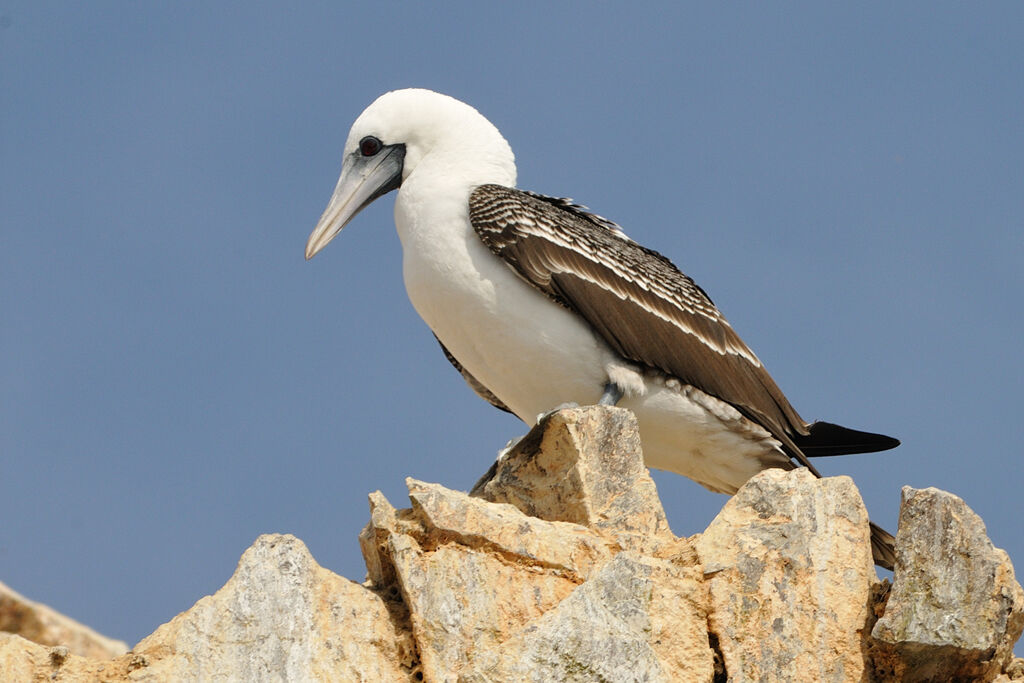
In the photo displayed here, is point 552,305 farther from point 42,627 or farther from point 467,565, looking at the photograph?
point 42,627

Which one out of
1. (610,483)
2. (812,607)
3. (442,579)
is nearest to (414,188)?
(610,483)

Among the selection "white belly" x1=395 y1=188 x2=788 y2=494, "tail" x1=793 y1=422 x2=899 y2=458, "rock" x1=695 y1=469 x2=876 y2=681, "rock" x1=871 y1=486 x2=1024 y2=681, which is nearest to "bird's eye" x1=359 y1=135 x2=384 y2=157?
"white belly" x1=395 y1=188 x2=788 y2=494

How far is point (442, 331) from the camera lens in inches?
540

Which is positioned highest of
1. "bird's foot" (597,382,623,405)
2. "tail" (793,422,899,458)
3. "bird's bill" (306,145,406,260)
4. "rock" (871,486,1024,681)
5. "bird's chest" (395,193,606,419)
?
"bird's bill" (306,145,406,260)

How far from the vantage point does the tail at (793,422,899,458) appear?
14.6 metres

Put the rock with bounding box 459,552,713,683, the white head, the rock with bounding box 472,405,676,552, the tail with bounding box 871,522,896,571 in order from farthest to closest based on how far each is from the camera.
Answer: the white head < the tail with bounding box 871,522,896,571 < the rock with bounding box 472,405,676,552 < the rock with bounding box 459,552,713,683

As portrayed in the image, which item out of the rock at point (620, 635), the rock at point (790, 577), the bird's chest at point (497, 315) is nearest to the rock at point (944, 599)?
the rock at point (790, 577)

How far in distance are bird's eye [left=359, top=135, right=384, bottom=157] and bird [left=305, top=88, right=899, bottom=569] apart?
13 mm

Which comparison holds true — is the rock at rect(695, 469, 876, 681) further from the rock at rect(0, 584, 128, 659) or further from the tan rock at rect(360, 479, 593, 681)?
the rock at rect(0, 584, 128, 659)

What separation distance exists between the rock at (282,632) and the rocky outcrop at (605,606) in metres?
0.01

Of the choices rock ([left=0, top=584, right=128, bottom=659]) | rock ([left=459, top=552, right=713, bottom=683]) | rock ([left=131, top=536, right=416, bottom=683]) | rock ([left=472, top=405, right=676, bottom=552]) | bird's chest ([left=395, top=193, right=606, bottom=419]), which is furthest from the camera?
rock ([left=0, top=584, right=128, bottom=659])

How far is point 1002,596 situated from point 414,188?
6692 millimetres

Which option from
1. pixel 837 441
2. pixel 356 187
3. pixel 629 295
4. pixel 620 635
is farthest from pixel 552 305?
pixel 620 635

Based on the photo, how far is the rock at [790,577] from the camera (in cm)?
949
